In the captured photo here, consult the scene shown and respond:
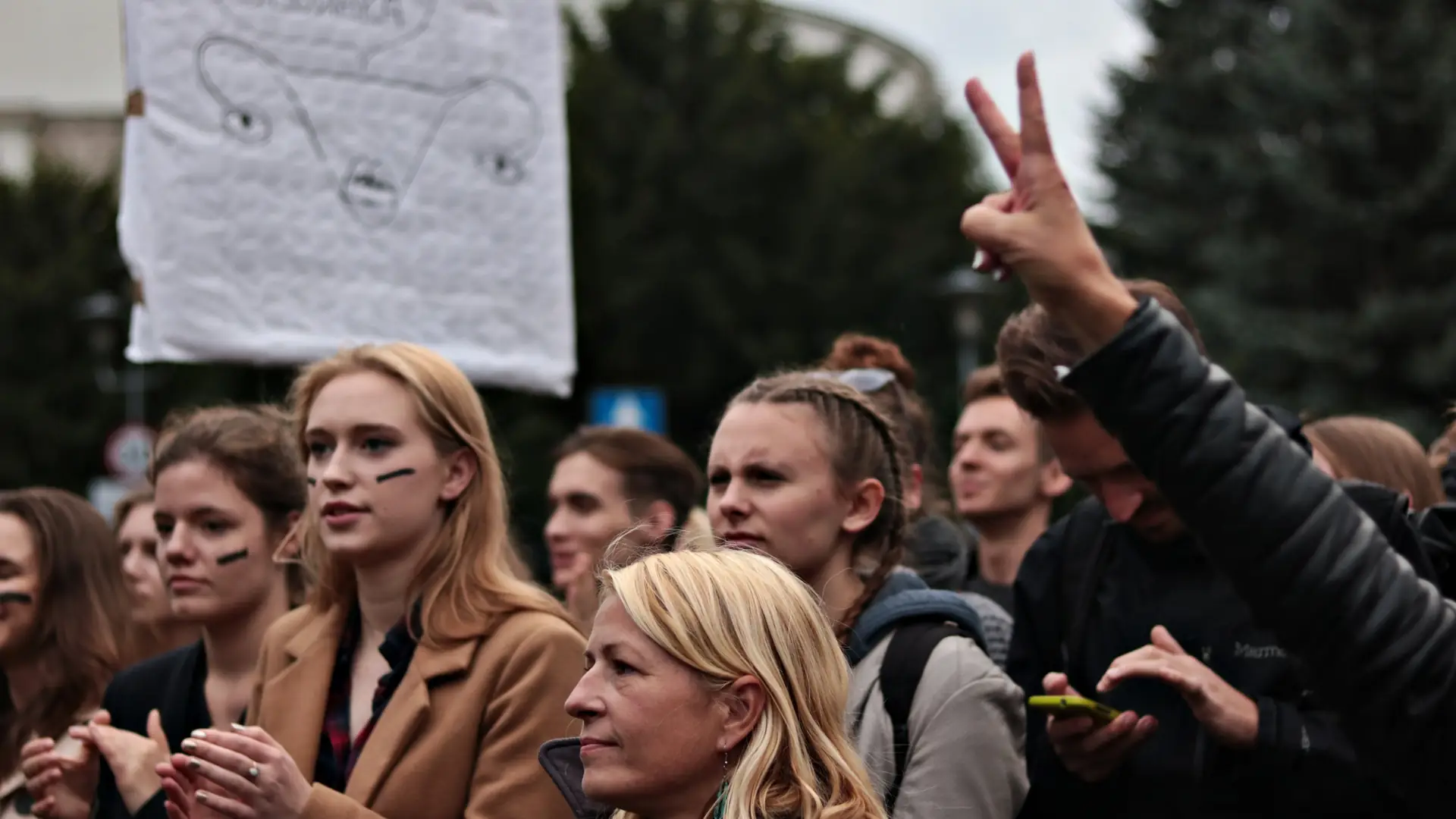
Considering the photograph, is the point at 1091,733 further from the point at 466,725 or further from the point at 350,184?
the point at 350,184

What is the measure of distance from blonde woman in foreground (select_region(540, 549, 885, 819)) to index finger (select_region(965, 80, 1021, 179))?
3.73ft

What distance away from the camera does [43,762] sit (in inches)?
152

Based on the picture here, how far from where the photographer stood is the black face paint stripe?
14.1ft

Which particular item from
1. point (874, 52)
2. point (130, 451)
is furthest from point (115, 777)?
point (874, 52)

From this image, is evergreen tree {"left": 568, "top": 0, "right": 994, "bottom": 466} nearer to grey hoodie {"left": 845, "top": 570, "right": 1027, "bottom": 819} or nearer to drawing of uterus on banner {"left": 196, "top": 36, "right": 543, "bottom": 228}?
drawing of uterus on banner {"left": 196, "top": 36, "right": 543, "bottom": 228}

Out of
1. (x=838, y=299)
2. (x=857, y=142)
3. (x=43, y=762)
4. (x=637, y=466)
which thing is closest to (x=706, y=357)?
(x=838, y=299)

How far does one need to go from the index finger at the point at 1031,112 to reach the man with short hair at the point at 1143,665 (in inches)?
38.4

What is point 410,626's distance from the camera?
371cm

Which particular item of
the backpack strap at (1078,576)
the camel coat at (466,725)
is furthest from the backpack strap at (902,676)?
the camel coat at (466,725)

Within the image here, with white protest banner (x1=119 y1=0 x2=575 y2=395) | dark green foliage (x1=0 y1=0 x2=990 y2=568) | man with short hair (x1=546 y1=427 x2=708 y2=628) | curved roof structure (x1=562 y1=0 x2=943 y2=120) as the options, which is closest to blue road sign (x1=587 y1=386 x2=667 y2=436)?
man with short hair (x1=546 y1=427 x2=708 y2=628)

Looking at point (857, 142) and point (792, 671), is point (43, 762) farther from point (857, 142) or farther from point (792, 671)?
point (857, 142)

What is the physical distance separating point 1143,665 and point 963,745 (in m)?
0.49

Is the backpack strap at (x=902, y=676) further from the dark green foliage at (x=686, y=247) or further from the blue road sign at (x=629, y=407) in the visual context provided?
the dark green foliage at (x=686, y=247)

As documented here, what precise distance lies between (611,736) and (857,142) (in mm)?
29379
